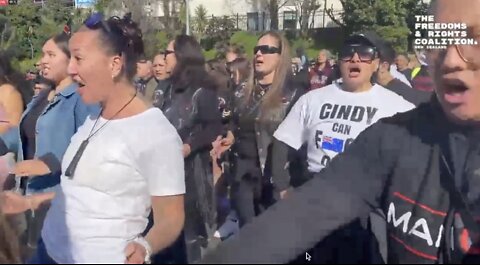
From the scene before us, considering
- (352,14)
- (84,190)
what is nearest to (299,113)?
(352,14)

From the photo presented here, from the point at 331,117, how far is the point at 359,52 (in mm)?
260

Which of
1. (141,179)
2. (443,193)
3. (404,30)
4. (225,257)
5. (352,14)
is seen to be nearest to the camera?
(225,257)

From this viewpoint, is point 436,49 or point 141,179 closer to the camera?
point 436,49

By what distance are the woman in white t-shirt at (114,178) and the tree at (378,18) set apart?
0.83 m

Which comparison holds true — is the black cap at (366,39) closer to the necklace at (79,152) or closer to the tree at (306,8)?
the tree at (306,8)

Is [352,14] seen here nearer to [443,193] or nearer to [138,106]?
[138,106]

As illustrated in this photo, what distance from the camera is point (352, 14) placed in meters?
2.43

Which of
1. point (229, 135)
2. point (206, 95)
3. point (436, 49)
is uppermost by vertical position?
point (436, 49)

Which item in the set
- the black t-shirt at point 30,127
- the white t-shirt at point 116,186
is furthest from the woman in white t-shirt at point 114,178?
the black t-shirt at point 30,127

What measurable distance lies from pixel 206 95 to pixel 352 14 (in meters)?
0.94

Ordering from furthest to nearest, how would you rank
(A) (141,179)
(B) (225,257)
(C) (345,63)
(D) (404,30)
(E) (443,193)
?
(C) (345,63)
(D) (404,30)
(A) (141,179)
(E) (443,193)
(B) (225,257)

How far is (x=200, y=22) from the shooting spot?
2.71 m

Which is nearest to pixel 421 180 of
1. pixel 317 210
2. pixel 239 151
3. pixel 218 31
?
pixel 317 210

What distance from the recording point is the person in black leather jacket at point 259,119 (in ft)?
9.58
